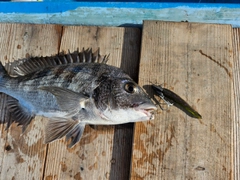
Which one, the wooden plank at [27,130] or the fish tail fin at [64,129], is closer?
the fish tail fin at [64,129]

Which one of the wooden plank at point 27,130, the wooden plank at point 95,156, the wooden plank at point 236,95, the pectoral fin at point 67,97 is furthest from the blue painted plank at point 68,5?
the pectoral fin at point 67,97

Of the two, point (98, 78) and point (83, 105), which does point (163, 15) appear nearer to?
point (98, 78)

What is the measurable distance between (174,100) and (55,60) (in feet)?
3.65

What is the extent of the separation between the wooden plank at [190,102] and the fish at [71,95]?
0.86 feet

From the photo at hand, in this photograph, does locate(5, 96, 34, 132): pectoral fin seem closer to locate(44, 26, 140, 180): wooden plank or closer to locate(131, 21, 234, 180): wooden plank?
locate(44, 26, 140, 180): wooden plank

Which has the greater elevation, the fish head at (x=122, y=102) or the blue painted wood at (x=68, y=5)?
the blue painted wood at (x=68, y=5)

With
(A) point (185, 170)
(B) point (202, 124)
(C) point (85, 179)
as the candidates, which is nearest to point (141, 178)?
(A) point (185, 170)

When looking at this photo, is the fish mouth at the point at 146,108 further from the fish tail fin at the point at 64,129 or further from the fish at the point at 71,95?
the fish tail fin at the point at 64,129

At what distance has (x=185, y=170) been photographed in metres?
1.93

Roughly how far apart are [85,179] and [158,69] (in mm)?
1127

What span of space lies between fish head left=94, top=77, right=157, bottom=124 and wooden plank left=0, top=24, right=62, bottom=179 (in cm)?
69

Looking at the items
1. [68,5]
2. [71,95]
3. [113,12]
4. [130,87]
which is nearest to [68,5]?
[68,5]

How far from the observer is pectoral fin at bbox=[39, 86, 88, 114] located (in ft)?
6.26

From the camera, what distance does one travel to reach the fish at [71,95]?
189cm
